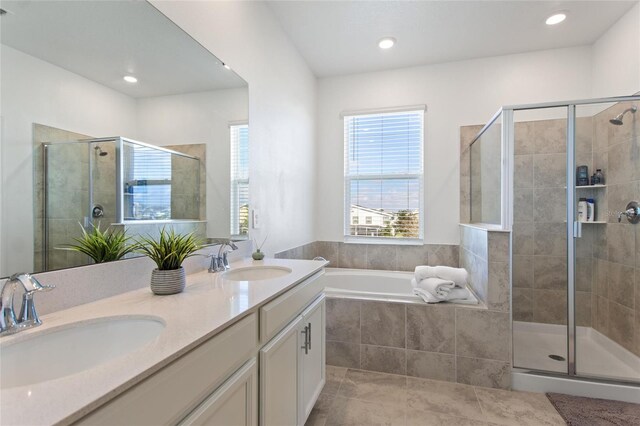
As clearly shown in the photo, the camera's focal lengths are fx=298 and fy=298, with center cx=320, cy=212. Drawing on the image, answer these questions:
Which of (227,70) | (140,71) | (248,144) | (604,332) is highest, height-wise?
(227,70)

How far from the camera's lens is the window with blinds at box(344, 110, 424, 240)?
10.6ft

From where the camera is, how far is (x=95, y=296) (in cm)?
103

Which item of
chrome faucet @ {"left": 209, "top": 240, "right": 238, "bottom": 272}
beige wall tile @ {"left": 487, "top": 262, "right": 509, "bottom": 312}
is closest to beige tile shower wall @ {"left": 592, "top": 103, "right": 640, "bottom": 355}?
beige wall tile @ {"left": 487, "top": 262, "right": 509, "bottom": 312}

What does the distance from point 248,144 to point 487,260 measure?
6.24 feet

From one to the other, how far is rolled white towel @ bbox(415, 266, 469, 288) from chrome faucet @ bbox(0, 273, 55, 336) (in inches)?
90.6

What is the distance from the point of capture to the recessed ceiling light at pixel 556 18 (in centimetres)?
236

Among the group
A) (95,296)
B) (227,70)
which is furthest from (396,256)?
(95,296)

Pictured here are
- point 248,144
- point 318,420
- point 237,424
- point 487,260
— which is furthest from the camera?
point 487,260

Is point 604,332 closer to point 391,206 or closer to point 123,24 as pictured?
point 391,206

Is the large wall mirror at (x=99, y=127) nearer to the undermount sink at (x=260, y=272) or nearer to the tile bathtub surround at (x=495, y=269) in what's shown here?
the undermount sink at (x=260, y=272)

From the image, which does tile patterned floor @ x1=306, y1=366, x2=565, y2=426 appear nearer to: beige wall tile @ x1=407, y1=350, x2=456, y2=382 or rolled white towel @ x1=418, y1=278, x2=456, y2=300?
beige wall tile @ x1=407, y1=350, x2=456, y2=382

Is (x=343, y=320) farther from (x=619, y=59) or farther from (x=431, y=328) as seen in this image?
(x=619, y=59)

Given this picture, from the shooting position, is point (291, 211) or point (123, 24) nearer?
point (123, 24)

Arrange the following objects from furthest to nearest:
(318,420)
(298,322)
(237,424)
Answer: (318,420) < (298,322) < (237,424)
